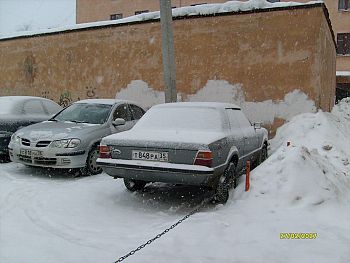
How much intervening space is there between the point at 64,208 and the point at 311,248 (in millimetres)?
3084

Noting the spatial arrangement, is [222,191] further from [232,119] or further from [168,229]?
[232,119]

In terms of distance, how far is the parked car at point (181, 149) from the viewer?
487 cm

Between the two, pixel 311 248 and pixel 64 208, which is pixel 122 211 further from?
pixel 311 248

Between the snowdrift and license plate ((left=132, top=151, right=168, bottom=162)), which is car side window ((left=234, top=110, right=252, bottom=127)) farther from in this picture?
license plate ((left=132, top=151, right=168, bottom=162))

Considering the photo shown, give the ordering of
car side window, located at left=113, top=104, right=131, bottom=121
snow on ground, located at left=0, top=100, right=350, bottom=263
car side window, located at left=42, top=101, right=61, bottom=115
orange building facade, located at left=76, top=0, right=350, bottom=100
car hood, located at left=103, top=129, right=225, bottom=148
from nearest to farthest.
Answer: snow on ground, located at left=0, top=100, right=350, bottom=263 < car hood, located at left=103, top=129, right=225, bottom=148 < car side window, located at left=113, top=104, right=131, bottom=121 < car side window, located at left=42, top=101, right=61, bottom=115 < orange building facade, located at left=76, top=0, right=350, bottom=100

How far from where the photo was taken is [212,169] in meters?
4.85

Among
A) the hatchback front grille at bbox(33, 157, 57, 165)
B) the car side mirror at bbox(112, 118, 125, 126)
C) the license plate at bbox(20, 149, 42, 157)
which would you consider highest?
the car side mirror at bbox(112, 118, 125, 126)

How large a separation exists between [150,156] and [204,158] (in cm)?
73

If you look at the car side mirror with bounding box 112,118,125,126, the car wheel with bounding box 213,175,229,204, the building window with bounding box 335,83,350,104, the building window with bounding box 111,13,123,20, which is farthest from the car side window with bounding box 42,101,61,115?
the building window with bounding box 111,13,123,20

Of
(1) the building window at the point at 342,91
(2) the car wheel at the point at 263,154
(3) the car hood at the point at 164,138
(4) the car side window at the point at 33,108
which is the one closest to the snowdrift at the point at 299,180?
(3) the car hood at the point at 164,138

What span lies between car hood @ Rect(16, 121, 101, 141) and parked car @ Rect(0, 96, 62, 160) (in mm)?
1021

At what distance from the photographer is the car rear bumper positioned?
4.82 metres

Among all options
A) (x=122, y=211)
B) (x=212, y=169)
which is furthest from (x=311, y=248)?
(x=122, y=211)

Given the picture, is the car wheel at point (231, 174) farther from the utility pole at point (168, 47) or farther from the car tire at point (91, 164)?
the utility pole at point (168, 47)
